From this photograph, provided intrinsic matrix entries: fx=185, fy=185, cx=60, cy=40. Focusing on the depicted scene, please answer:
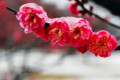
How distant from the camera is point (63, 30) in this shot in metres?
0.74

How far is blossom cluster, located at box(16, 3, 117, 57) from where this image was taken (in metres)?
0.74

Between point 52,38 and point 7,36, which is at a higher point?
point 7,36

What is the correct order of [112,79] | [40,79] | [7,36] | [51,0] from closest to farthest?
[51,0]
[7,36]
[112,79]
[40,79]

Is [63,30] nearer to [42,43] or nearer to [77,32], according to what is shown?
[77,32]

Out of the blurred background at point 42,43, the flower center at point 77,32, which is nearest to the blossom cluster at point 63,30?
the flower center at point 77,32

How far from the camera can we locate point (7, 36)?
3.65m

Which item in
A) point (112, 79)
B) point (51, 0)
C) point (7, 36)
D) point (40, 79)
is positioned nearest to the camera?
point (51, 0)

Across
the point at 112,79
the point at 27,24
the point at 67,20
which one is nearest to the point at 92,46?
the point at 67,20

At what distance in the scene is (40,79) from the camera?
19.0 ft

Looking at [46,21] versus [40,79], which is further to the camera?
[40,79]

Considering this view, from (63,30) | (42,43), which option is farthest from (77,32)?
(42,43)

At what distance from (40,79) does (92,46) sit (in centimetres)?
517

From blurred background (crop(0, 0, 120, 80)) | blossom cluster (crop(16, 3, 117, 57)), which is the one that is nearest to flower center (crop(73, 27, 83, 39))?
blossom cluster (crop(16, 3, 117, 57))

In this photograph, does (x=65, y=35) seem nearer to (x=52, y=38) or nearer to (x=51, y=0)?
(x=52, y=38)
